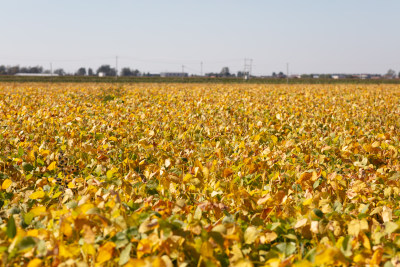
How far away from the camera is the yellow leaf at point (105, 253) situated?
1.77 meters

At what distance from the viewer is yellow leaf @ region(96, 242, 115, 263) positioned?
69.7 inches

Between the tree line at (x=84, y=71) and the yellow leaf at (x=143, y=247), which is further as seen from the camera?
the tree line at (x=84, y=71)

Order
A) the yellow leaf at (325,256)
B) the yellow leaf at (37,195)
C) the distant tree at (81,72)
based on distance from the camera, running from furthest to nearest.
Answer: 1. the distant tree at (81,72)
2. the yellow leaf at (37,195)
3. the yellow leaf at (325,256)

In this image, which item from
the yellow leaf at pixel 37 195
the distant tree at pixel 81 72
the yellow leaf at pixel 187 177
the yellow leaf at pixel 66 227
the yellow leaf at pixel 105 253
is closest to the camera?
the yellow leaf at pixel 105 253

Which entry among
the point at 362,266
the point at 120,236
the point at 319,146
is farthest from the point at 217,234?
the point at 319,146

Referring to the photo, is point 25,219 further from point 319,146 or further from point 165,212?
point 319,146

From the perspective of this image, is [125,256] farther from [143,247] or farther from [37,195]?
[37,195]

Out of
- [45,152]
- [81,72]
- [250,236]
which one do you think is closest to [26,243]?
[250,236]

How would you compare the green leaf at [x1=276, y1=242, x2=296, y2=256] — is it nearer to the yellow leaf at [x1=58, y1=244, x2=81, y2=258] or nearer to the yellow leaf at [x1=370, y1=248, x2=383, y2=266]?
the yellow leaf at [x1=370, y1=248, x2=383, y2=266]

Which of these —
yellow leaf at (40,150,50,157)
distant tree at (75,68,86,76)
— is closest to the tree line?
distant tree at (75,68,86,76)

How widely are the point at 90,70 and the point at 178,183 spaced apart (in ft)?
532

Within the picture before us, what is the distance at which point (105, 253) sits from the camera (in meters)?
1.77

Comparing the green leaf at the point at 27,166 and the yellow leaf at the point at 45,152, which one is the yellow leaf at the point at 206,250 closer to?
the green leaf at the point at 27,166

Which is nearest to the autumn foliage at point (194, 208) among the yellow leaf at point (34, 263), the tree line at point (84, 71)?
the yellow leaf at point (34, 263)
